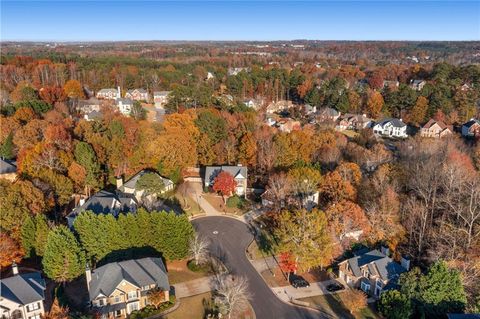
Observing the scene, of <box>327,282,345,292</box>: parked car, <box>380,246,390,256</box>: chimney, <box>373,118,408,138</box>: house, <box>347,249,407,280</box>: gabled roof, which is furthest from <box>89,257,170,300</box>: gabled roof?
<box>373,118,408,138</box>: house

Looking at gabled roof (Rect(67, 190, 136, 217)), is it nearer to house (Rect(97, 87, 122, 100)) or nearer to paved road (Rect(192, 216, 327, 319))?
paved road (Rect(192, 216, 327, 319))

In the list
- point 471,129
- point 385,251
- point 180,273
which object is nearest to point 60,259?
point 180,273

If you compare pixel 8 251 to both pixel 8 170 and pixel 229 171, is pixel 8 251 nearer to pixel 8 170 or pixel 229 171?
pixel 8 170

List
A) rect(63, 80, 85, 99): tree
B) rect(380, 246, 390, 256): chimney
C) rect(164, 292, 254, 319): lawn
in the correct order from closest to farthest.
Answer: rect(164, 292, 254, 319): lawn
rect(380, 246, 390, 256): chimney
rect(63, 80, 85, 99): tree

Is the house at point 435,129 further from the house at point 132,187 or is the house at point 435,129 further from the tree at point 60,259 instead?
the tree at point 60,259

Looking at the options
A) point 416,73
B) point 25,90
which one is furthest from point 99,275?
point 416,73

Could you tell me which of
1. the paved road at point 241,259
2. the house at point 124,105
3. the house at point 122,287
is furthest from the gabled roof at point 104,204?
the house at point 124,105
